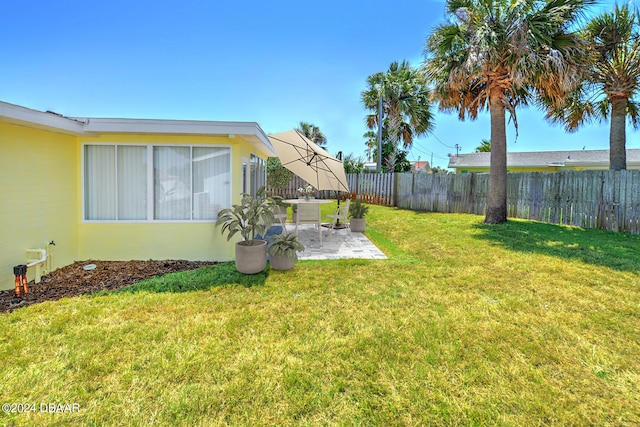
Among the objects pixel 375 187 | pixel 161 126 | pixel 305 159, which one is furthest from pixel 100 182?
pixel 375 187

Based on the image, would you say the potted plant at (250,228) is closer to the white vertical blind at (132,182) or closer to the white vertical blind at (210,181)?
the white vertical blind at (210,181)

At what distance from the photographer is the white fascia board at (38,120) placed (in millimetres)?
3701

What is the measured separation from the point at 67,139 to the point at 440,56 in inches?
399

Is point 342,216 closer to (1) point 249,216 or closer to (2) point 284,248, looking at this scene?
(2) point 284,248

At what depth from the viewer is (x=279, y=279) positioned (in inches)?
184

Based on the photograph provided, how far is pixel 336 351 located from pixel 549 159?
26.8 m

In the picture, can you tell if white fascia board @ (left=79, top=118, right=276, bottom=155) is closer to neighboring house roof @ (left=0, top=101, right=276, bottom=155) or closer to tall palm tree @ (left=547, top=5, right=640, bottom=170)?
neighboring house roof @ (left=0, top=101, right=276, bottom=155)

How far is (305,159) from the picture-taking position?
285 inches

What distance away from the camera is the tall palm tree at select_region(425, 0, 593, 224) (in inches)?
316

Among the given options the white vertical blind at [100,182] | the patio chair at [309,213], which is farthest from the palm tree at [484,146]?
the white vertical blind at [100,182]

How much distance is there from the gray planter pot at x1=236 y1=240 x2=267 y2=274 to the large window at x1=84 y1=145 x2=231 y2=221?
1.43 meters

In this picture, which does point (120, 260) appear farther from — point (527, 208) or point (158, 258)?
point (527, 208)

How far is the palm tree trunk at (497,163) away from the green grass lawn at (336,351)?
484 cm

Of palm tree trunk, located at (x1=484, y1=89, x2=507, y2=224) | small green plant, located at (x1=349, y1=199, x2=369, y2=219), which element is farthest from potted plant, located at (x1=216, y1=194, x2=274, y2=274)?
palm tree trunk, located at (x1=484, y1=89, x2=507, y2=224)
